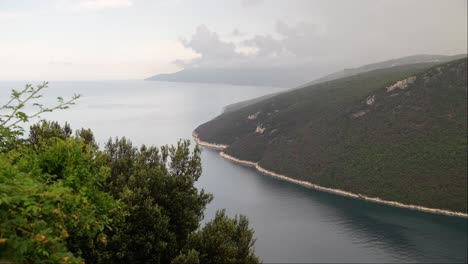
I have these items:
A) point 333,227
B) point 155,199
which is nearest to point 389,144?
point 333,227

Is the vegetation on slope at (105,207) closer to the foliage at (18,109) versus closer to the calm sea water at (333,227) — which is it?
the foliage at (18,109)

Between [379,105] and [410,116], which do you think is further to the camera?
[379,105]

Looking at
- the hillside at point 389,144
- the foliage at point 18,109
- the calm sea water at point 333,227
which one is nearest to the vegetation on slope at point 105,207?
the foliage at point 18,109

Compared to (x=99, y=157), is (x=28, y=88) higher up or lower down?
higher up

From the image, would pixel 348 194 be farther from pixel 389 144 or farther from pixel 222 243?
pixel 222 243

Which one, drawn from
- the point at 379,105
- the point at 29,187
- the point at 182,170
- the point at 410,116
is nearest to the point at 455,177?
the point at 410,116

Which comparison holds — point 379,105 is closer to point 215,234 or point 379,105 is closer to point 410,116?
point 410,116

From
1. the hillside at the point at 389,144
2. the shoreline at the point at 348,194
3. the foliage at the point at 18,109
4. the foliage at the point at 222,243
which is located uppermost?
the foliage at the point at 18,109
